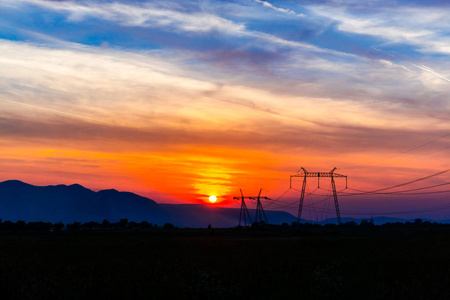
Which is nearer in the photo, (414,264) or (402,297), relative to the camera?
(402,297)

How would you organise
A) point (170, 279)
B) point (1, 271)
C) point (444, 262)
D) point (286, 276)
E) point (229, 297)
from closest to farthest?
point (229, 297), point (1, 271), point (170, 279), point (286, 276), point (444, 262)

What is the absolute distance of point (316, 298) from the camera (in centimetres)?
2475

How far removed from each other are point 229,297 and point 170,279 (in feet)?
26.0

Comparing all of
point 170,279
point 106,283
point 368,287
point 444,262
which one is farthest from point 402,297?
point 444,262

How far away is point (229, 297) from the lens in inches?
998

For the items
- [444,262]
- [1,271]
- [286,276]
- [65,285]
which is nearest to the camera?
[1,271]

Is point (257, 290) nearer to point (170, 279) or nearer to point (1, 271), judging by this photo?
point (170, 279)

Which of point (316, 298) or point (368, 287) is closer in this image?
point (316, 298)

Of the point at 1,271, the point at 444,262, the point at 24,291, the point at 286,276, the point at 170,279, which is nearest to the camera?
the point at 24,291

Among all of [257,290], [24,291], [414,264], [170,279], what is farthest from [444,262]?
[24,291]

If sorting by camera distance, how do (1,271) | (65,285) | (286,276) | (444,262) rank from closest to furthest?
(1,271) → (65,285) → (286,276) → (444,262)

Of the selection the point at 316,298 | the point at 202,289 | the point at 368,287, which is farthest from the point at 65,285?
the point at 368,287

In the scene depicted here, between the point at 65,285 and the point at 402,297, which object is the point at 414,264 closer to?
the point at 402,297

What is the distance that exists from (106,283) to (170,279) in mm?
4195
